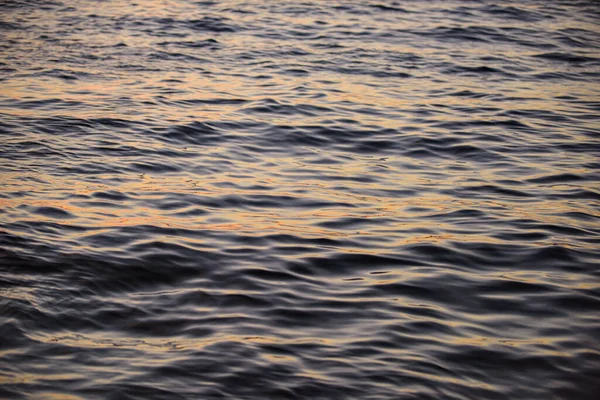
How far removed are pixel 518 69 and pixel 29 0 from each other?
32.4 feet

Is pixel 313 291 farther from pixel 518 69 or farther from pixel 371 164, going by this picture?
pixel 518 69

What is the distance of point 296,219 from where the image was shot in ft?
23.1

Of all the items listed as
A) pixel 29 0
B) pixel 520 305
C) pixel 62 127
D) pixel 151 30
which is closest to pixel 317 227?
pixel 520 305

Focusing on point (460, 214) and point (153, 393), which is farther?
point (460, 214)

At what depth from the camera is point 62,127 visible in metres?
9.31

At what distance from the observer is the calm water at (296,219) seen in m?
4.80

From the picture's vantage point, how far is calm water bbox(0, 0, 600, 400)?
4.80 m

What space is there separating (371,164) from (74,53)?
20.0 ft

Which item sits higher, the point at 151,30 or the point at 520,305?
the point at 151,30

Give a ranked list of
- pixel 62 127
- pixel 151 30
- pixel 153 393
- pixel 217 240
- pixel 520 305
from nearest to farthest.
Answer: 1. pixel 153 393
2. pixel 520 305
3. pixel 217 240
4. pixel 62 127
5. pixel 151 30

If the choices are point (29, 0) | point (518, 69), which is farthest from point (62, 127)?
point (29, 0)

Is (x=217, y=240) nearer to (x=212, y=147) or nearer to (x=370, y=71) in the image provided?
(x=212, y=147)

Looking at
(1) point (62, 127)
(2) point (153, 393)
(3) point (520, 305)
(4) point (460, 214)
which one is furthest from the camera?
(1) point (62, 127)

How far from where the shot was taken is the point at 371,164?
861cm
